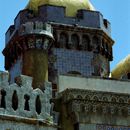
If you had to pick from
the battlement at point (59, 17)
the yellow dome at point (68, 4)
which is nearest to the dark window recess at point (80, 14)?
the battlement at point (59, 17)

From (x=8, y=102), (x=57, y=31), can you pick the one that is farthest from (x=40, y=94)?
(x=57, y=31)

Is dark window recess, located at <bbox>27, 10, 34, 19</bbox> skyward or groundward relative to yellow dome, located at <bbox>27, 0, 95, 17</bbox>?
groundward

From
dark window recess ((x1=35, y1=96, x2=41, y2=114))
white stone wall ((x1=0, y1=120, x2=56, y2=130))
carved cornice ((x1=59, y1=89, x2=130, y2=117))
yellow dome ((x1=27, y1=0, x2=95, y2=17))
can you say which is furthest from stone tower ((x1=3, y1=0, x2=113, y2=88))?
white stone wall ((x1=0, y1=120, x2=56, y2=130))

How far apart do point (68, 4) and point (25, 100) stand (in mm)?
9966

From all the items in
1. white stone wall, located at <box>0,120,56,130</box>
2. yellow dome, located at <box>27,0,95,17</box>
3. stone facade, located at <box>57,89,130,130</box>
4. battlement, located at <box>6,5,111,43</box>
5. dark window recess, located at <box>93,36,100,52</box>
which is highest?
yellow dome, located at <box>27,0,95,17</box>

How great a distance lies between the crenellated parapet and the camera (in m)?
14.7

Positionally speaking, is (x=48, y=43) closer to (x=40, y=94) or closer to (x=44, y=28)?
(x=44, y=28)

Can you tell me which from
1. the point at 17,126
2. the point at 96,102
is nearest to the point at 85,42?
the point at 96,102

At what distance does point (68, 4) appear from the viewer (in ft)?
79.8

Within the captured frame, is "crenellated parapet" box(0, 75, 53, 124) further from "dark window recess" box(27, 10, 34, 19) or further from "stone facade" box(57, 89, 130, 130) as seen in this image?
"dark window recess" box(27, 10, 34, 19)

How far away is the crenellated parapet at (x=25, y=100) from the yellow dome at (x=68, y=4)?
29.0ft

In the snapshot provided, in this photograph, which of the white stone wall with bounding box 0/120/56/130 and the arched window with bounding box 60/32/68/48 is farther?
the arched window with bounding box 60/32/68/48

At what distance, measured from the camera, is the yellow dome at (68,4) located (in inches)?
945

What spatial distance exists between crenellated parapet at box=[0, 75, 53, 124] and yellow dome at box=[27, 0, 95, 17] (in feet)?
29.0
